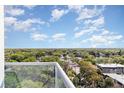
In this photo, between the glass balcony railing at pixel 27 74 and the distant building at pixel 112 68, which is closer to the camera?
the glass balcony railing at pixel 27 74

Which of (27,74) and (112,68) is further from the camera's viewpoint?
(112,68)

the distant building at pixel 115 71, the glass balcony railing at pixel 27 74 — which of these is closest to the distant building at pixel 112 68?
the distant building at pixel 115 71

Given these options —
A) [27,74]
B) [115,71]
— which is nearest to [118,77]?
[115,71]

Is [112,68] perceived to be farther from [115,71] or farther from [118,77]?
[118,77]

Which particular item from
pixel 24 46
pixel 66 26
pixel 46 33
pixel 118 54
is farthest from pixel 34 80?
pixel 118 54

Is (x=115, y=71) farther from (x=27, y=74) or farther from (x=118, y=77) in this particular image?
(x=27, y=74)

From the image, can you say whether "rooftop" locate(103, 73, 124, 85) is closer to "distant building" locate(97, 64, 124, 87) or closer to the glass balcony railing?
"distant building" locate(97, 64, 124, 87)

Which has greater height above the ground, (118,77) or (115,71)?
(115,71)

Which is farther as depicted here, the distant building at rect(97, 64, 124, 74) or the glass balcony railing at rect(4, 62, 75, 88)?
the distant building at rect(97, 64, 124, 74)

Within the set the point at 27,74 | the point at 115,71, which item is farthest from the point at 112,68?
the point at 27,74

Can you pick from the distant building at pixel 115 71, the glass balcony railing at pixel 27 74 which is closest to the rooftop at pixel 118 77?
the distant building at pixel 115 71

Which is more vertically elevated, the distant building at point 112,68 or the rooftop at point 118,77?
the distant building at point 112,68

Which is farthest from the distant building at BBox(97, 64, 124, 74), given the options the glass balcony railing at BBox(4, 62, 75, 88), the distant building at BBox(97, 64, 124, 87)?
the glass balcony railing at BBox(4, 62, 75, 88)

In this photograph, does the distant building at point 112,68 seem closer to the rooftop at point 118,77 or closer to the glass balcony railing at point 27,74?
the rooftop at point 118,77
